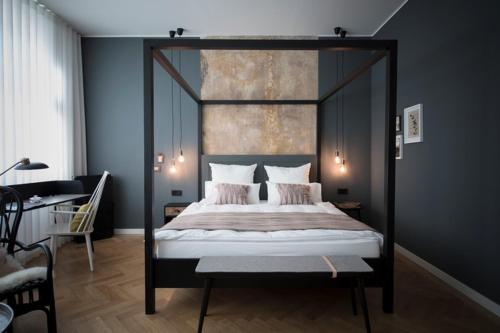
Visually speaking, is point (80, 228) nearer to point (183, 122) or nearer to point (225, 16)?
point (183, 122)

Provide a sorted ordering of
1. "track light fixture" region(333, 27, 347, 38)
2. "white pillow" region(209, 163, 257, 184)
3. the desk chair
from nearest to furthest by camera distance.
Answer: the desk chair < "white pillow" region(209, 163, 257, 184) < "track light fixture" region(333, 27, 347, 38)

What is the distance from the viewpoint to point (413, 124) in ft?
10.4

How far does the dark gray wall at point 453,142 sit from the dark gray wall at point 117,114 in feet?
12.5

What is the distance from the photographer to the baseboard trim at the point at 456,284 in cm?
217

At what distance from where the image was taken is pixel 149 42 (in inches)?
82.2

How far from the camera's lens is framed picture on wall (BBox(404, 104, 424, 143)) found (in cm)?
304

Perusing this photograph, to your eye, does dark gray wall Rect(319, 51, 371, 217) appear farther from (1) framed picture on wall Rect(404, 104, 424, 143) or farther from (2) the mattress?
(2) the mattress

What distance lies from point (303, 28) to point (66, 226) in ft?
13.3

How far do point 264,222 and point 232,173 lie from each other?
156 centimetres

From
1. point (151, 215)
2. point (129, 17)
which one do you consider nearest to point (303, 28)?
point (129, 17)

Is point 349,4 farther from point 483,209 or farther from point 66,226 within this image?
point 66,226

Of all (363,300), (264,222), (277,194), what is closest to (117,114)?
(277,194)

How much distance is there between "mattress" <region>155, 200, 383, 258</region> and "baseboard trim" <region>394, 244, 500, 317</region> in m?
0.99

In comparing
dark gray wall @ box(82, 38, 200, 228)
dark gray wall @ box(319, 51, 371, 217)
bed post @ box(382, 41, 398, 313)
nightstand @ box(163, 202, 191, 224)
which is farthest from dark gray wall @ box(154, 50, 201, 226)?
bed post @ box(382, 41, 398, 313)
